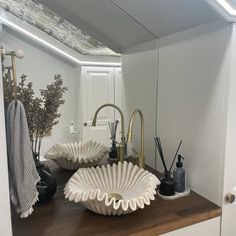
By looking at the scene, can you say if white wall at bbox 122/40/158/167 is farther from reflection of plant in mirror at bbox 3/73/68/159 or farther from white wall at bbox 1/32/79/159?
reflection of plant in mirror at bbox 3/73/68/159

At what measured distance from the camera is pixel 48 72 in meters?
Answer: 1.26

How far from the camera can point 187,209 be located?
1.05 m

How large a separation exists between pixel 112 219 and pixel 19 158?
0.44 metres

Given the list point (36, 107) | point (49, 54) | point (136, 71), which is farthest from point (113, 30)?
point (36, 107)

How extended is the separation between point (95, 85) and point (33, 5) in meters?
0.54

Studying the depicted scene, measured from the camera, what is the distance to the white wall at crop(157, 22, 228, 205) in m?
1.02

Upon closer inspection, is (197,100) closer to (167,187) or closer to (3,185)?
(167,187)

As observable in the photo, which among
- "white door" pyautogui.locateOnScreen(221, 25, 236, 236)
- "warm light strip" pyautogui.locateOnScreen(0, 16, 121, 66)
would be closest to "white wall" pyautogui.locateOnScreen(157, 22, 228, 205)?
"white door" pyautogui.locateOnScreen(221, 25, 236, 236)

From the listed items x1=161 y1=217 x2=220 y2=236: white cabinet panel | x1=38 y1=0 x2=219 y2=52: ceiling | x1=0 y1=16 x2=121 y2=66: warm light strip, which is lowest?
x1=161 y1=217 x2=220 y2=236: white cabinet panel

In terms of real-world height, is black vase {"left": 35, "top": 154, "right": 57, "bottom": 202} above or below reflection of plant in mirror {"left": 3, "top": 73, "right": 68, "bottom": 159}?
below

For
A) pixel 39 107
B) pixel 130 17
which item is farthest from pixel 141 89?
pixel 39 107

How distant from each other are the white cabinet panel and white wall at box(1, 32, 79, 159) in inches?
29.6

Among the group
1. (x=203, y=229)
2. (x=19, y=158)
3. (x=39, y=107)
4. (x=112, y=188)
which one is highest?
(x=39, y=107)

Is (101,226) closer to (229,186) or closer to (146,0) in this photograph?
(229,186)
